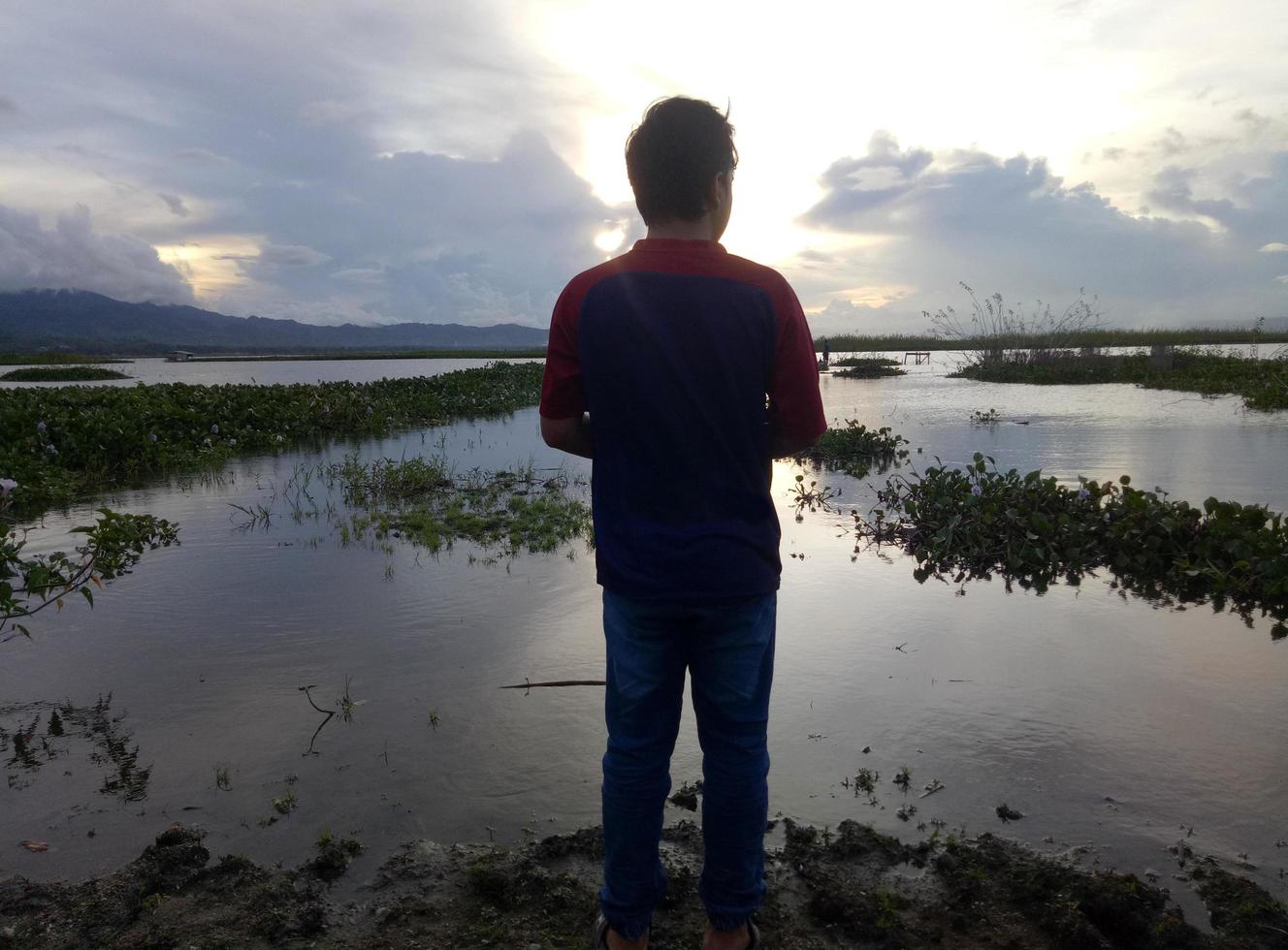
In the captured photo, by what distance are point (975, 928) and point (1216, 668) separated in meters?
2.69

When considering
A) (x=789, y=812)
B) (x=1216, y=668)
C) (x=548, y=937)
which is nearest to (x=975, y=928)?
(x=789, y=812)

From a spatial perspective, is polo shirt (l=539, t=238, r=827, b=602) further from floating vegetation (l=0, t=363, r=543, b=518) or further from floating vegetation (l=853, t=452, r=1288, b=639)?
floating vegetation (l=0, t=363, r=543, b=518)

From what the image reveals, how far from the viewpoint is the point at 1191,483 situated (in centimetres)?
840

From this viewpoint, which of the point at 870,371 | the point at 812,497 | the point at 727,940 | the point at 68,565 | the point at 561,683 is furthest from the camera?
the point at 870,371

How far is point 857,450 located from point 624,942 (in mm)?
10203

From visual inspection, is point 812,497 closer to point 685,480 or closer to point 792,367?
point 792,367

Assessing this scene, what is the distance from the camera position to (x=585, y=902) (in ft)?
7.98

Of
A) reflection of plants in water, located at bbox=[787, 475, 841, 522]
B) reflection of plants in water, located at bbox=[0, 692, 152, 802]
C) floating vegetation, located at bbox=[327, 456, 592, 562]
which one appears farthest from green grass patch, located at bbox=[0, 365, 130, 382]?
reflection of plants in water, located at bbox=[0, 692, 152, 802]

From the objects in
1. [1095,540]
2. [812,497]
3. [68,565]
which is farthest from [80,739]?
[812,497]

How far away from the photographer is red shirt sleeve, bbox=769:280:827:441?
82.1 inches

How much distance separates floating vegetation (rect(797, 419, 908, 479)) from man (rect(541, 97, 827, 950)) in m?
9.31

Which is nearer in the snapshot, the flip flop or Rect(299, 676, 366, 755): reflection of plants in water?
the flip flop

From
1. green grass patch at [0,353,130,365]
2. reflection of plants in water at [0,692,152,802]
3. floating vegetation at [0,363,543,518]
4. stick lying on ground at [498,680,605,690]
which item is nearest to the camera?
reflection of plants in water at [0,692,152,802]

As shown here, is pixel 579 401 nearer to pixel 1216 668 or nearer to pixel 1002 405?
pixel 1216 668
